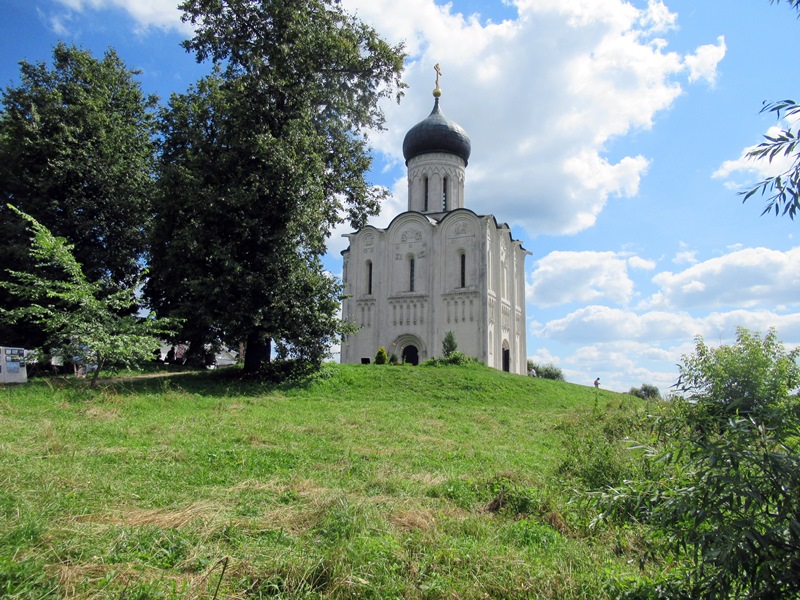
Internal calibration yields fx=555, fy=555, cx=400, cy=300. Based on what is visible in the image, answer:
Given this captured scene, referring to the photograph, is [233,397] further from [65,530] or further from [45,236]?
[65,530]

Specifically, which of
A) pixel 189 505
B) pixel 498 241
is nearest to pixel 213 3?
pixel 189 505

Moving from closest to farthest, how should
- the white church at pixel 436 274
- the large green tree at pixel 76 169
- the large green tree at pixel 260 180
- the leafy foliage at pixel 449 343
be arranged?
the large green tree at pixel 260 180, the large green tree at pixel 76 169, the leafy foliage at pixel 449 343, the white church at pixel 436 274

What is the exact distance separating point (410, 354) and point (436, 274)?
15.4 feet

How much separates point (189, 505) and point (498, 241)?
27938 mm

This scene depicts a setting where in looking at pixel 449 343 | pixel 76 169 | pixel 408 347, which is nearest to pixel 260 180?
pixel 76 169

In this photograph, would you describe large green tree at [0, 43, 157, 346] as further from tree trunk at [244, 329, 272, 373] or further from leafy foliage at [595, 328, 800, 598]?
leafy foliage at [595, 328, 800, 598]

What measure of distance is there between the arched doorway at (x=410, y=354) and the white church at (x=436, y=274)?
0.18 feet

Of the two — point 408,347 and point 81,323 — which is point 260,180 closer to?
point 81,323

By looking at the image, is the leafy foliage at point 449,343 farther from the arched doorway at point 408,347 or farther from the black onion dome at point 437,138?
the black onion dome at point 437,138

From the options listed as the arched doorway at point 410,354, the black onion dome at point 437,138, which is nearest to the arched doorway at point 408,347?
the arched doorway at point 410,354

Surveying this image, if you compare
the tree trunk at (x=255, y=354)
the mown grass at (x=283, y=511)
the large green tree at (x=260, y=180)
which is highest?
the large green tree at (x=260, y=180)

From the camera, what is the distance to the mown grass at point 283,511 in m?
3.50

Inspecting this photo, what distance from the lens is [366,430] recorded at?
962 cm

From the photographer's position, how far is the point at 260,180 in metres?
15.7
